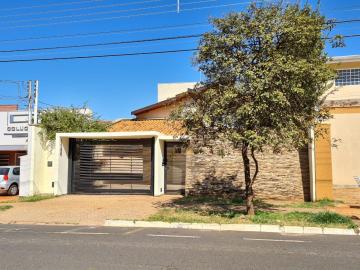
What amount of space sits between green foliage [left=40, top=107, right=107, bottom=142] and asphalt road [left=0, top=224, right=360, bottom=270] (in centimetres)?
1104

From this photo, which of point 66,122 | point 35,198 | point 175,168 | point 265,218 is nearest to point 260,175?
point 175,168

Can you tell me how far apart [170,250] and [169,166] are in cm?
1209

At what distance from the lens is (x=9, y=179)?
23984 mm

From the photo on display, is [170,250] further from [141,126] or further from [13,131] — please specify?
[13,131]

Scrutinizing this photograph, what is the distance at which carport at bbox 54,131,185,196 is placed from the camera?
66.3 feet

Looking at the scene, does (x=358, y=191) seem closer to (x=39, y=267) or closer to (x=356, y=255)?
(x=356, y=255)

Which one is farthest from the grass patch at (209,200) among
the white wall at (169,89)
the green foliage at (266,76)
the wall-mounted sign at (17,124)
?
the white wall at (169,89)

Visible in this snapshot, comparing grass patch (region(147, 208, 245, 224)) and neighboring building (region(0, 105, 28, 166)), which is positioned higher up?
neighboring building (region(0, 105, 28, 166))

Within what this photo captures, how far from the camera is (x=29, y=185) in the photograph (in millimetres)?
21047

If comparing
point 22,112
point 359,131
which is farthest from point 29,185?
point 359,131

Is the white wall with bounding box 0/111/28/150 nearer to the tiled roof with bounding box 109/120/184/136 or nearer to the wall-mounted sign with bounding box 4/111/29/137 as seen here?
the wall-mounted sign with bounding box 4/111/29/137

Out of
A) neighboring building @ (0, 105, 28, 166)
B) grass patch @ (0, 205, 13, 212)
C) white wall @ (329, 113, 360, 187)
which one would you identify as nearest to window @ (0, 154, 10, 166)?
neighboring building @ (0, 105, 28, 166)

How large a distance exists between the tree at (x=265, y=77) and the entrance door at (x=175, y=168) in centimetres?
774

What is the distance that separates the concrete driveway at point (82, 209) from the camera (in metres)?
13.9
